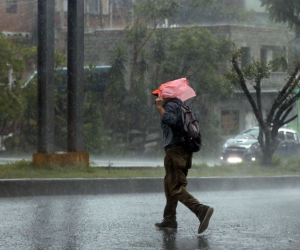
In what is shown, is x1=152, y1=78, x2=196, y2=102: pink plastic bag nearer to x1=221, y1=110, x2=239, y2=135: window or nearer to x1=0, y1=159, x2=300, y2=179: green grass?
x1=0, y1=159, x2=300, y2=179: green grass

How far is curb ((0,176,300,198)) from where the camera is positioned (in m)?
11.5

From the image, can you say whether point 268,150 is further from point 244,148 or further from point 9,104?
point 9,104

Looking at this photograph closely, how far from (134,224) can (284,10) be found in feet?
54.8

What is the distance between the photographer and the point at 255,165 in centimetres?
1755

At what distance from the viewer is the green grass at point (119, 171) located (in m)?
12.6

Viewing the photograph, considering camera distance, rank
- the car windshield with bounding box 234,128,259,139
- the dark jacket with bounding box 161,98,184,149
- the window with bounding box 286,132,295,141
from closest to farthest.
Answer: the dark jacket with bounding box 161,98,184,149 → the car windshield with bounding box 234,128,259,139 → the window with bounding box 286,132,295,141

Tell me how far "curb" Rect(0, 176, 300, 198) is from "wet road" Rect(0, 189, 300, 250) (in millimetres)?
448

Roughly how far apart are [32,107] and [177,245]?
84.7 feet

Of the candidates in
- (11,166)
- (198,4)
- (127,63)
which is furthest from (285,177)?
(198,4)

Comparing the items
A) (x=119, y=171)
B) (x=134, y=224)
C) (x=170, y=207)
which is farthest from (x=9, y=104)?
(x=170, y=207)

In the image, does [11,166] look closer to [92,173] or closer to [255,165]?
[92,173]

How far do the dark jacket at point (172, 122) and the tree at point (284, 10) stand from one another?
16.5 meters

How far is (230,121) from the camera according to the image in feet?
127

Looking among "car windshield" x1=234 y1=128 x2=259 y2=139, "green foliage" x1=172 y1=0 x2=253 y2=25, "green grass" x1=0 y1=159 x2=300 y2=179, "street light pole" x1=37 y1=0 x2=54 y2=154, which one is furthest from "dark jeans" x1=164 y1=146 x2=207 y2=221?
"green foliage" x1=172 y1=0 x2=253 y2=25
